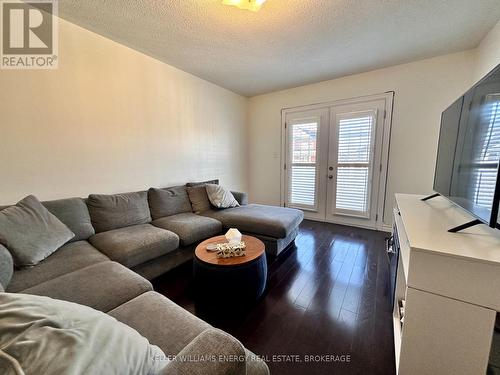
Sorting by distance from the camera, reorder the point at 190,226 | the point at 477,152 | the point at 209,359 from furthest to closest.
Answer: the point at 190,226, the point at 477,152, the point at 209,359

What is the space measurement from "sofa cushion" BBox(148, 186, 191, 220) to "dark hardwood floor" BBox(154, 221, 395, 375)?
2.47 ft

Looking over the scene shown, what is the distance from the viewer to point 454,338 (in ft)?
3.05

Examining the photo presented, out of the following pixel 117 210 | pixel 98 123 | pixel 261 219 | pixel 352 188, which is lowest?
pixel 261 219

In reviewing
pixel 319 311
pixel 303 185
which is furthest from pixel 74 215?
pixel 303 185

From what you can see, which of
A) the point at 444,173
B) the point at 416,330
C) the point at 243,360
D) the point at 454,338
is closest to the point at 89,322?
the point at 243,360

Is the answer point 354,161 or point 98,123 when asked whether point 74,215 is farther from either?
point 354,161

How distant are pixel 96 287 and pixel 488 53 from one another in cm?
409

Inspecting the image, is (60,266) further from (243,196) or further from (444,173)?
(444,173)

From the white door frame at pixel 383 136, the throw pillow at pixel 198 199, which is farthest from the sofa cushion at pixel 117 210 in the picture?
the white door frame at pixel 383 136

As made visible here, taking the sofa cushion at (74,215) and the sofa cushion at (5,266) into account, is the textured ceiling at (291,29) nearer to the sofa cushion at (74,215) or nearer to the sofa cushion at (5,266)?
the sofa cushion at (74,215)

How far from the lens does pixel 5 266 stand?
3.98 ft

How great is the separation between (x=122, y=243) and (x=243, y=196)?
6.31 ft

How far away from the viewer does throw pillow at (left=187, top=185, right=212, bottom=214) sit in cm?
295

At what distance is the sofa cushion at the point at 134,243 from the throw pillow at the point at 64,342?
1166 millimetres
